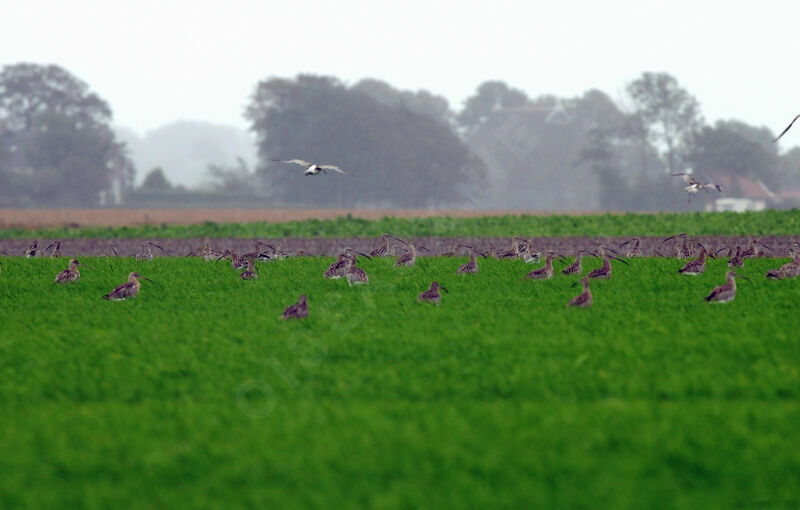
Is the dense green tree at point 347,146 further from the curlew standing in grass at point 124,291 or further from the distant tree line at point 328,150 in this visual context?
the curlew standing in grass at point 124,291

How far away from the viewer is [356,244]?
40.2m

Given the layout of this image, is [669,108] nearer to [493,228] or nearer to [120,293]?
[493,228]

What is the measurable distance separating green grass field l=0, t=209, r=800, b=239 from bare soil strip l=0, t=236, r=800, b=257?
15.5 feet

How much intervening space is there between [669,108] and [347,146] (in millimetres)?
46304

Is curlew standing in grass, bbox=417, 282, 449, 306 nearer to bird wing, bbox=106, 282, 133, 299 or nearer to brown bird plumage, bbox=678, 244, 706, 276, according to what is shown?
bird wing, bbox=106, 282, 133, 299

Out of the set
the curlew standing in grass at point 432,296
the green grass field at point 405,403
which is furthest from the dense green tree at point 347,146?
the green grass field at point 405,403

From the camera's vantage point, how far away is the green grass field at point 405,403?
762cm

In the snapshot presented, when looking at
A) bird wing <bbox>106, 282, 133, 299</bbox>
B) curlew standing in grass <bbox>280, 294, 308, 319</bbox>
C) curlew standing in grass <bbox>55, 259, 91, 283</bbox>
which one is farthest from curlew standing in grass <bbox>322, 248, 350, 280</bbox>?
curlew standing in grass <bbox>55, 259, 91, 283</bbox>

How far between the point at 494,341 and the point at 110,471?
6643 mm

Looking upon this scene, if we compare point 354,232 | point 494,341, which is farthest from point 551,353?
point 354,232

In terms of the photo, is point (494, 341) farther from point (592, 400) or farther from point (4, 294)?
point (4, 294)

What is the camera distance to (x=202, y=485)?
303 inches

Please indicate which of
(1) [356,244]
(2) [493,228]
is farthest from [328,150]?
(1) [356,244]

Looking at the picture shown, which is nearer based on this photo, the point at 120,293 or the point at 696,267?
the point at 120,293
